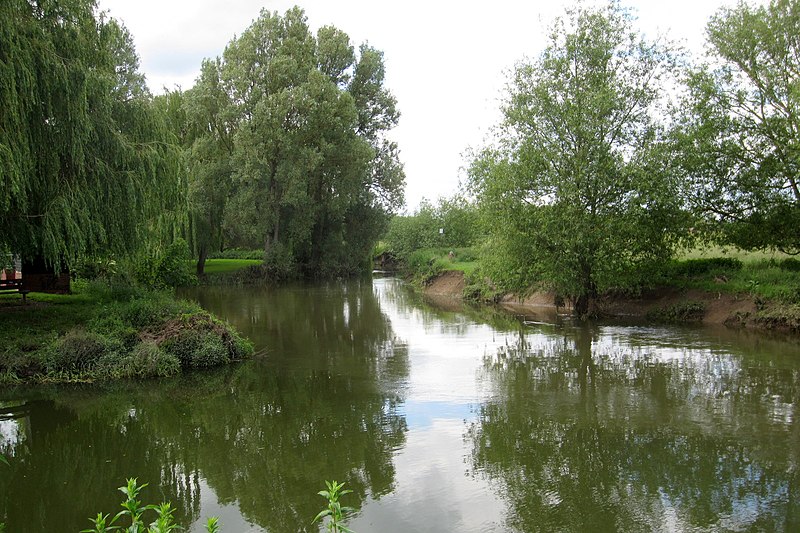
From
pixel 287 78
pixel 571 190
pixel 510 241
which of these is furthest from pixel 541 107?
pixel 287 78

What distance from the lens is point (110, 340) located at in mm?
12812

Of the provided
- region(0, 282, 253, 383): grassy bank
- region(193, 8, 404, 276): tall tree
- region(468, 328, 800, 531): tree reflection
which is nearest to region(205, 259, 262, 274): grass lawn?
region(193, 8, 404, 276): tall tree

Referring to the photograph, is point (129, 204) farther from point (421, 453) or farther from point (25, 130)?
point (421, 453)

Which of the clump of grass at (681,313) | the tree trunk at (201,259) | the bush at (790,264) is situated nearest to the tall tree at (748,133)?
the bush at (790,264)

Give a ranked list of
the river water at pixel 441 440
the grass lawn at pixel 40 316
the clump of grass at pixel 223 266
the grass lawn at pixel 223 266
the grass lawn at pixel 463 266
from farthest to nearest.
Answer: the grass lawn at pixel 223 266 → the clump of grass at pixel 223 266 → the grass lawn at pixel 463 266 → the grass lawn at pixel 40 316 → the river water at pixel 441 440

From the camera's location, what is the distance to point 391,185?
45844mm

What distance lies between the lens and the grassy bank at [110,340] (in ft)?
40.3

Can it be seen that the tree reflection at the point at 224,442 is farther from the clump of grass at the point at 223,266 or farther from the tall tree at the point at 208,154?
the clump of grass at the point at 223,266

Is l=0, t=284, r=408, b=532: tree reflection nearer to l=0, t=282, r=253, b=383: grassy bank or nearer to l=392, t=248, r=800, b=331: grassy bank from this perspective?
l=0, t=282, r=253, b=383: grassy bank

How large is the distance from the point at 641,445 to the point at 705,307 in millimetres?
13463

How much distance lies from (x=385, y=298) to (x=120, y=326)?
740 inches

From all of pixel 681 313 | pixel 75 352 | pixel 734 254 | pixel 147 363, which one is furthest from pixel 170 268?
pixel 734 254

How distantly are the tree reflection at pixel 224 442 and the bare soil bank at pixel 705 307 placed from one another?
11001 mm

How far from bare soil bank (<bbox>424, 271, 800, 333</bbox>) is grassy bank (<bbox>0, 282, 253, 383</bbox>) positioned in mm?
14065
